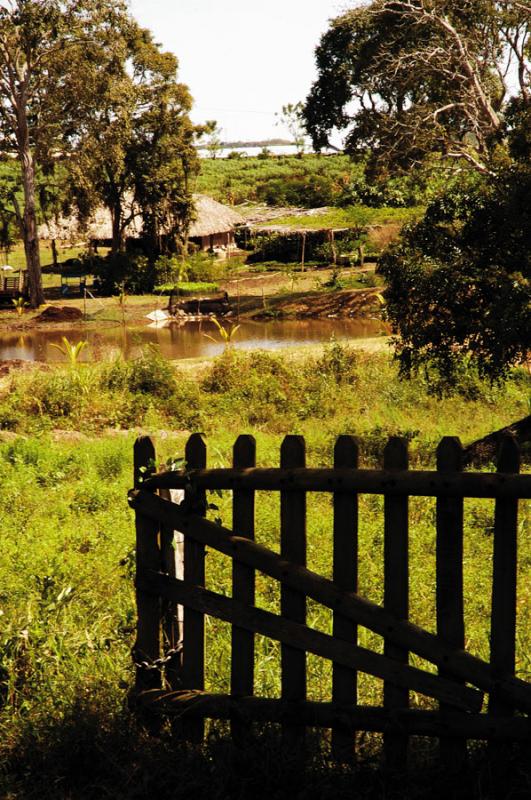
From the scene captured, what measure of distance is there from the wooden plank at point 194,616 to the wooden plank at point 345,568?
0.59m

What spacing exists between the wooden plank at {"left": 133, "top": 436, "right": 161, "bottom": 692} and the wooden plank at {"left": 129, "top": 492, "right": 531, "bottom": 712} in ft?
1.15

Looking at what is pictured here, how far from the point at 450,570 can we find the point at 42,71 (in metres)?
33.3

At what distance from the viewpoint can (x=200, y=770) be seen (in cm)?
358

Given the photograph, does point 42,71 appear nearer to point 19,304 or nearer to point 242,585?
point 19,304

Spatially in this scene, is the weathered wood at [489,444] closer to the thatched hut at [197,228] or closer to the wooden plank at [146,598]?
the wooden plank at [146,598]

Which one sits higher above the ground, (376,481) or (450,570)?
(376,481)

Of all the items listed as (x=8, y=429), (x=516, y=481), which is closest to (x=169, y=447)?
(x=8, y=429)

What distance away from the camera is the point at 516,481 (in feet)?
10.9

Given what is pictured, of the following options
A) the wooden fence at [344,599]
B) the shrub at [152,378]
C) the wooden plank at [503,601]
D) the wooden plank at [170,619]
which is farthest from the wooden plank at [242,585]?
the shrub at [152,378]

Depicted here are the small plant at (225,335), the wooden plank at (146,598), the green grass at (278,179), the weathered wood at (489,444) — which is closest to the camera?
the wooden plank at (146,598)

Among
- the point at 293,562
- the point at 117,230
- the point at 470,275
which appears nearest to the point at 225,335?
the point at 470,275

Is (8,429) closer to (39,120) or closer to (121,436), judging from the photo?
(121,436)

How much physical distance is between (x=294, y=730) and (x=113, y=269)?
34.0 metres

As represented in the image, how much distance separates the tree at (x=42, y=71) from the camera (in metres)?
31.5
